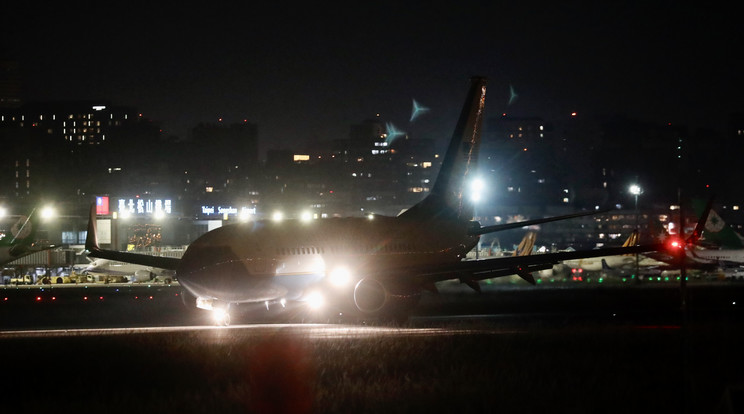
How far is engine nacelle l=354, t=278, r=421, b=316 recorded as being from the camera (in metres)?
37.6

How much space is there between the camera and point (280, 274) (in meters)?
37.7

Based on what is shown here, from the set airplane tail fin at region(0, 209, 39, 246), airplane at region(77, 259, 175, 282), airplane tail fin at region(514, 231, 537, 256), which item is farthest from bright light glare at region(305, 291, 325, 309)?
airplane at region(77, 259, 175, 282)

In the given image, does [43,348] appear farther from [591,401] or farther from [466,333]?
[591,401]

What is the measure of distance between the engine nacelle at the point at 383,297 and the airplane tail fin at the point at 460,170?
28.2ft

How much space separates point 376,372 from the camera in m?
21.7

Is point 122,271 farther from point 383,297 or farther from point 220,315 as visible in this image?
point 383,297

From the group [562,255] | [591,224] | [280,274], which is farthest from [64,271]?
[591,224]

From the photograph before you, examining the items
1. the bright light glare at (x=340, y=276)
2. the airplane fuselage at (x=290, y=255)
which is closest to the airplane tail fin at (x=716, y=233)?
the airplane fuselage at (x=290, y=255)

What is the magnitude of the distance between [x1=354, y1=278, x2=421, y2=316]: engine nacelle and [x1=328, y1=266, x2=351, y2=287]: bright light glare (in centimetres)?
88

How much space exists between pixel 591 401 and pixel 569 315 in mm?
21259

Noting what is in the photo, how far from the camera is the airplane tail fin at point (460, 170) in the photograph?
46.3 metres

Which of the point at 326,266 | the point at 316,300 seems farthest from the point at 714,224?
the point at 316,300

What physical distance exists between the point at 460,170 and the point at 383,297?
11.9 meters

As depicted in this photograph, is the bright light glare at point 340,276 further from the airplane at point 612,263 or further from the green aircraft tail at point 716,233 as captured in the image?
the green aircraft tail at point 716,233
